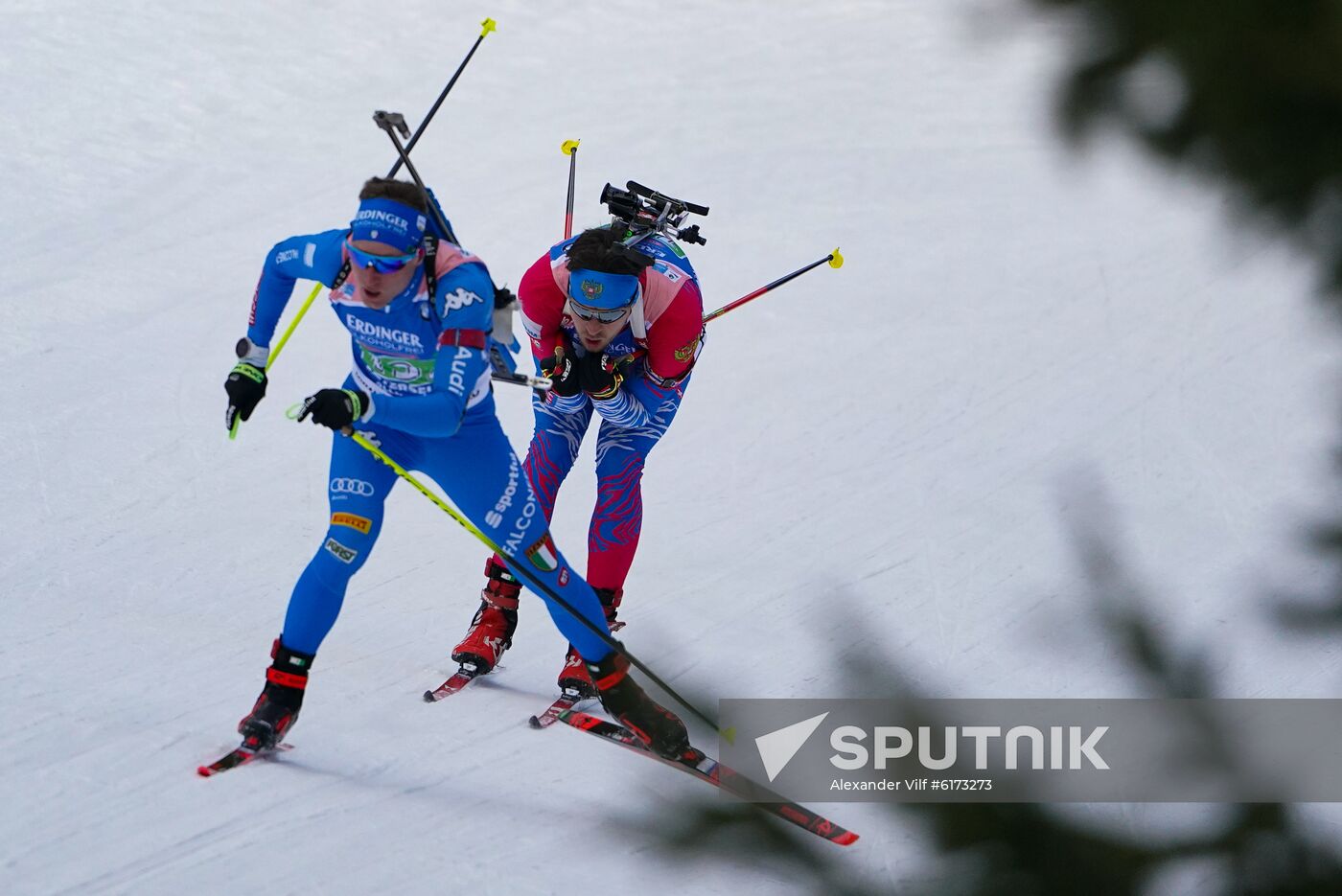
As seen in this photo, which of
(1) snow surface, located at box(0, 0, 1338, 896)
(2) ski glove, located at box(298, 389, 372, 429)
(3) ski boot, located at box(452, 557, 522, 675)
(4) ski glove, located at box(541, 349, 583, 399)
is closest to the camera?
(2) ski glove, located at box(298, 389, 372, 429)

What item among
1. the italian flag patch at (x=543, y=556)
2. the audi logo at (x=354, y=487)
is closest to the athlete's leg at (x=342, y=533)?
the audi logo at (x=354, y=487)

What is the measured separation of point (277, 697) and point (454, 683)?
846 mm

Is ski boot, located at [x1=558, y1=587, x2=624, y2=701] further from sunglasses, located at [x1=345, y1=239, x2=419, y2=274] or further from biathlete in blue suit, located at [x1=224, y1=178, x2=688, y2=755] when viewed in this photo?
sunglasses, located at [x1=345, y1=239, x2=419, y2=274]

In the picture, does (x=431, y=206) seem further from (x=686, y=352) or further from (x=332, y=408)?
(x=686, y=352)

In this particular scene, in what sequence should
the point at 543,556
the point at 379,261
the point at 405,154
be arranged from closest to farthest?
the point at 379,261 < the point at 405,154 < the point at 543,556

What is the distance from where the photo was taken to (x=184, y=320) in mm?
7957

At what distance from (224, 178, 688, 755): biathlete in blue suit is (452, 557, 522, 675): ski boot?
68 cm

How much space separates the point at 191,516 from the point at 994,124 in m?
7.87

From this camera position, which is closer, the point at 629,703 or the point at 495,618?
the point at 629,703

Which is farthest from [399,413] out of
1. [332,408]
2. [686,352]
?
[686,352]

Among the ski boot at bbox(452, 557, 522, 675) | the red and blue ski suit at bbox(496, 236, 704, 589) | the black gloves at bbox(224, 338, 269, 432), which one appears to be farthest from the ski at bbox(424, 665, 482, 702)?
the black gloves at bbox(224, 338, 269, 432)

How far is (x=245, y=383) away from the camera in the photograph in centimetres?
428

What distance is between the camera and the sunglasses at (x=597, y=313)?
193 inches

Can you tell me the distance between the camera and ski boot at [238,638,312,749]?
4.42 meters
